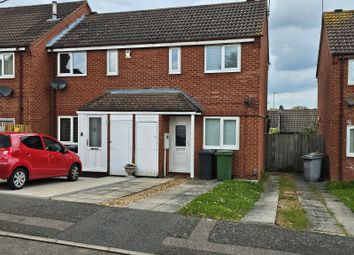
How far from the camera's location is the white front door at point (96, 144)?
1583 cm

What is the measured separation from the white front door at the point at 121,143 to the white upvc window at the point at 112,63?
7.42 ft

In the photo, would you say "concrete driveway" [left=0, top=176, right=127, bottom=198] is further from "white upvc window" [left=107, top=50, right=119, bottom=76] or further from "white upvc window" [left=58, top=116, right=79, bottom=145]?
"white upvc window" [left=107, top=50, right=119, bottom=76]

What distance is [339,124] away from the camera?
50.9 ft

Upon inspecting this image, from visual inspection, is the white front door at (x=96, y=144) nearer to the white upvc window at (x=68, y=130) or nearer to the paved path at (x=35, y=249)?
the white upvc window at (x=68, y=130)

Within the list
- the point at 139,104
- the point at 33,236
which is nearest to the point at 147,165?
the point at 139,104

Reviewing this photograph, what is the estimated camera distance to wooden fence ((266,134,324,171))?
20591 mm

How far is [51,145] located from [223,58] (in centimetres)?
702

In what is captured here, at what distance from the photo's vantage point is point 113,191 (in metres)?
11.5

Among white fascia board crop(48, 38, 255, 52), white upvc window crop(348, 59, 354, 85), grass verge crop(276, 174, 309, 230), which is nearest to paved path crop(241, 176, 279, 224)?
grass verge crop(276, 174, 309, 230)

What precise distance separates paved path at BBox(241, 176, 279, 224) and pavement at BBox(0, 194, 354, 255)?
1.75 ft

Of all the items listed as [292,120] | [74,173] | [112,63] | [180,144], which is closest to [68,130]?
[112,63]

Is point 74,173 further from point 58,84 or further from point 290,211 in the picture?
point 290,211

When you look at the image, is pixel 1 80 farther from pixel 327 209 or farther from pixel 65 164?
pixel 327 209

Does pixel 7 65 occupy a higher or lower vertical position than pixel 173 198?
higher
